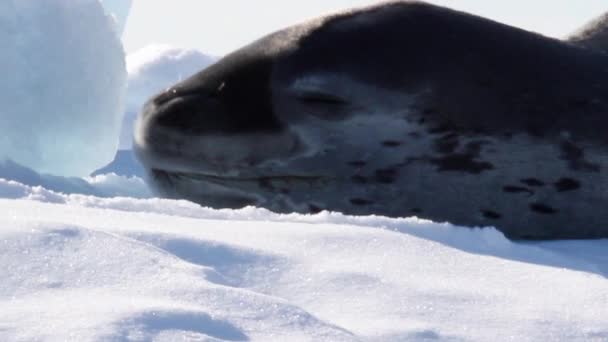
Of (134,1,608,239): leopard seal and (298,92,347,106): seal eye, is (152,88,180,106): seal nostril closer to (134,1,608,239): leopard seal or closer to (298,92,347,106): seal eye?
(134,1,608,239): leopard seal

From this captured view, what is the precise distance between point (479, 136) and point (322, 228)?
1.09 metres

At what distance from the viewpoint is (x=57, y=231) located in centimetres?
195

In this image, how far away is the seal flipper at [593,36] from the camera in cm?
403

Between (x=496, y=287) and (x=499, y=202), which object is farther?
(x=499, y=202)

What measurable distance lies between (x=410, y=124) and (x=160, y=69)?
8.45 metres

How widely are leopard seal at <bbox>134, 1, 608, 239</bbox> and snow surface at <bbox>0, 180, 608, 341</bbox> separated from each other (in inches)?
32.0

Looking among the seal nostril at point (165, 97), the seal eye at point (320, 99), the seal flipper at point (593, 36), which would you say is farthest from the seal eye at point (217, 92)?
the seal flipper at point (593, 36)

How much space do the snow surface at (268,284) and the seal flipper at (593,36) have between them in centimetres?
173

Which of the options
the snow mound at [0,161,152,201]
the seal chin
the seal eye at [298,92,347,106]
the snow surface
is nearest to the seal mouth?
the seal chin

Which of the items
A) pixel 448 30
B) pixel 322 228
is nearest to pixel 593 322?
pixel 322 228

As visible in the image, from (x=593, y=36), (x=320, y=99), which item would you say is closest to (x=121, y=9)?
(x=593, y=36)

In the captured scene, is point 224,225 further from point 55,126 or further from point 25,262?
point 55,126

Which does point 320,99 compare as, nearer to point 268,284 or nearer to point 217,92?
point 217,92

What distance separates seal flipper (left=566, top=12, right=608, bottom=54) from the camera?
403 centimetres
